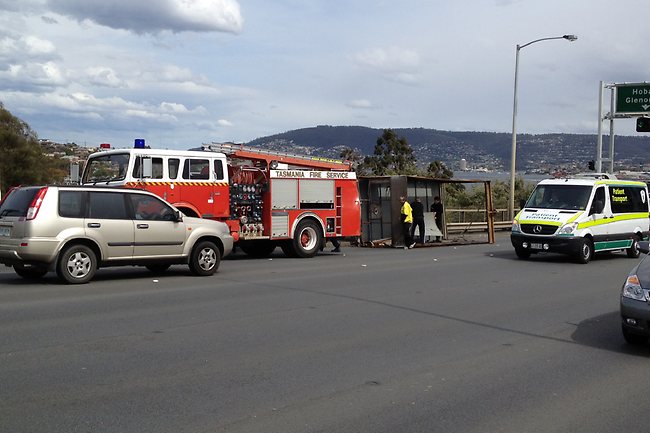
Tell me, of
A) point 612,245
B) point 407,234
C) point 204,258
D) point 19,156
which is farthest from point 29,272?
point 19,156

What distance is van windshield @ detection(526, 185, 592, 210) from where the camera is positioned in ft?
60.8

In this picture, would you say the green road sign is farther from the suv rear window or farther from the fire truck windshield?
the suv rear window

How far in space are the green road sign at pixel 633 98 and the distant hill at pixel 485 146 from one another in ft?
37.1

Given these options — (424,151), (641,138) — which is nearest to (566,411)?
(641,138)

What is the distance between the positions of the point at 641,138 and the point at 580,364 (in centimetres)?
7067

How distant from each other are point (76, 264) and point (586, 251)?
12.7 meters

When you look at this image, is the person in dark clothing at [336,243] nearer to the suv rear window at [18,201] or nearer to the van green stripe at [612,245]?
the van green stripe at [612,245]

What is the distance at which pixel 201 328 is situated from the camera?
342 inches

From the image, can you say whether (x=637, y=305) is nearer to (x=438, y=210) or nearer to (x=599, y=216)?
(x=599, y=216)

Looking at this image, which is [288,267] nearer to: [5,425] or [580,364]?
[580,364]

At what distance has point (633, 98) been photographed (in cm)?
3641

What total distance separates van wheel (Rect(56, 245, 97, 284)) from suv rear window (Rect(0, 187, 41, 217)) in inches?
40.1

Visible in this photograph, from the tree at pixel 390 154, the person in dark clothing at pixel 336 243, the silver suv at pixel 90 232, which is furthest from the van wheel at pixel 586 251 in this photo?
the tree at pixel 390 154

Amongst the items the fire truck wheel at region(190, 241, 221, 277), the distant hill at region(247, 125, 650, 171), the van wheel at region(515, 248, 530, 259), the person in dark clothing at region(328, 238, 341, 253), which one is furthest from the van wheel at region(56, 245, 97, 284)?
the distant hill at region(247, 125, 650, 171)
